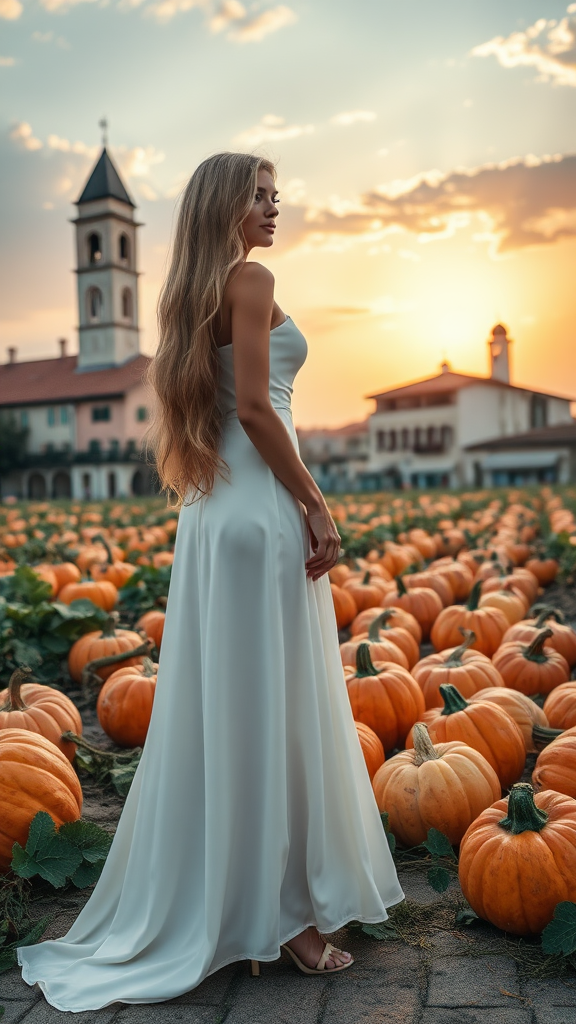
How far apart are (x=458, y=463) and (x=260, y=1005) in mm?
59413

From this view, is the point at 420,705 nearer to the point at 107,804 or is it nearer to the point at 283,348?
the point at 107,804

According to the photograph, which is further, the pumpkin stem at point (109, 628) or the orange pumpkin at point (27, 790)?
the pumpkin stem at point (109, 628)

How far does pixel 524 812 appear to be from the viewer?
7.97ft

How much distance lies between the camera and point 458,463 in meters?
60.2

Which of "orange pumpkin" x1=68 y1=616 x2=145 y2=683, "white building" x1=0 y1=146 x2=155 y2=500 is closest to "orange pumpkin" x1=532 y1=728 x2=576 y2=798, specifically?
"orange pumpkin" x1=68 y1=616 x2=145 y2=683

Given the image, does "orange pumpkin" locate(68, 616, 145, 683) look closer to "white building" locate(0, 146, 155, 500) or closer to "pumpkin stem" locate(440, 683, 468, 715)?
"pumpkin stem" locate(440, 683, 468, 715)

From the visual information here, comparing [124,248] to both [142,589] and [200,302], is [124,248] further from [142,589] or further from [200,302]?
[200,302]

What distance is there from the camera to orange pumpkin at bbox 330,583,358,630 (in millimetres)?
6340

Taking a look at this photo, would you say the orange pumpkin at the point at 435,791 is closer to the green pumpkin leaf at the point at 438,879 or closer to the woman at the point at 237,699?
the green pumpkin leaf at the point at 438,879

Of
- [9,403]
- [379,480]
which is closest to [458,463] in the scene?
[379,480]

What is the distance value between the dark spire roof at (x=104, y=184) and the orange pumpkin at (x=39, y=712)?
232ft

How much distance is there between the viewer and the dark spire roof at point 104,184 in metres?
69.5

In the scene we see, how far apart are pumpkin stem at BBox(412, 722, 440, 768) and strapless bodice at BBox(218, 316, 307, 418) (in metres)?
1.25

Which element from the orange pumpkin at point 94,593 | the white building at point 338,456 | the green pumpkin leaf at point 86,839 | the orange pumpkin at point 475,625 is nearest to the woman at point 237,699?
the green pumpkin leaf at point 86,839
